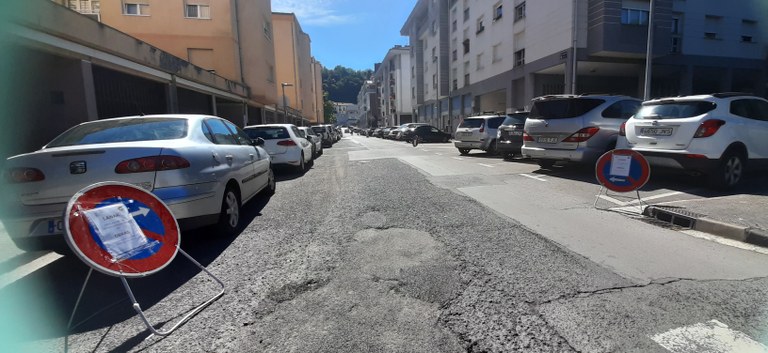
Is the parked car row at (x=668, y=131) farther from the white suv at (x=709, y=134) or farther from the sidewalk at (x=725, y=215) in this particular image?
the sidewalk at (x=725, y=215)

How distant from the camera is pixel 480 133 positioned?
48.3 feet

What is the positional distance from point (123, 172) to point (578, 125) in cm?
835

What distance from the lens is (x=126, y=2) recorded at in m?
22.1

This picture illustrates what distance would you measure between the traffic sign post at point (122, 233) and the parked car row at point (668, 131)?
7475 mm

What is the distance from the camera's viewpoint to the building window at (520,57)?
25.8 metres

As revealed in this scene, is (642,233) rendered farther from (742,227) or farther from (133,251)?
(133,251)

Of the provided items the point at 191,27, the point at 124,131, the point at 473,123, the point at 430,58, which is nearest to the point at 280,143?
the point at 124,131

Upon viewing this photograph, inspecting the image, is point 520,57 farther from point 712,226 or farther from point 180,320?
point 180,320

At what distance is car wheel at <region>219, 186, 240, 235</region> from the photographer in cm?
470

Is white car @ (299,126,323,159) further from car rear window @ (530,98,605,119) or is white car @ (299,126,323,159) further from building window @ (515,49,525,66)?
building window @ (515,49,525,66)

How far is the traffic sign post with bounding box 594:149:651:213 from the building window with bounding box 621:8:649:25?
1777 centimetres

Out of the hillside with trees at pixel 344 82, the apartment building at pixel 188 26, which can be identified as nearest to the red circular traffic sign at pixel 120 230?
the apartment building at pixel 188 26

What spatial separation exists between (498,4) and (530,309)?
30572 mm

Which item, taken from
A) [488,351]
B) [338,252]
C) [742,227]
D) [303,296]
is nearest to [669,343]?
[488,351]
